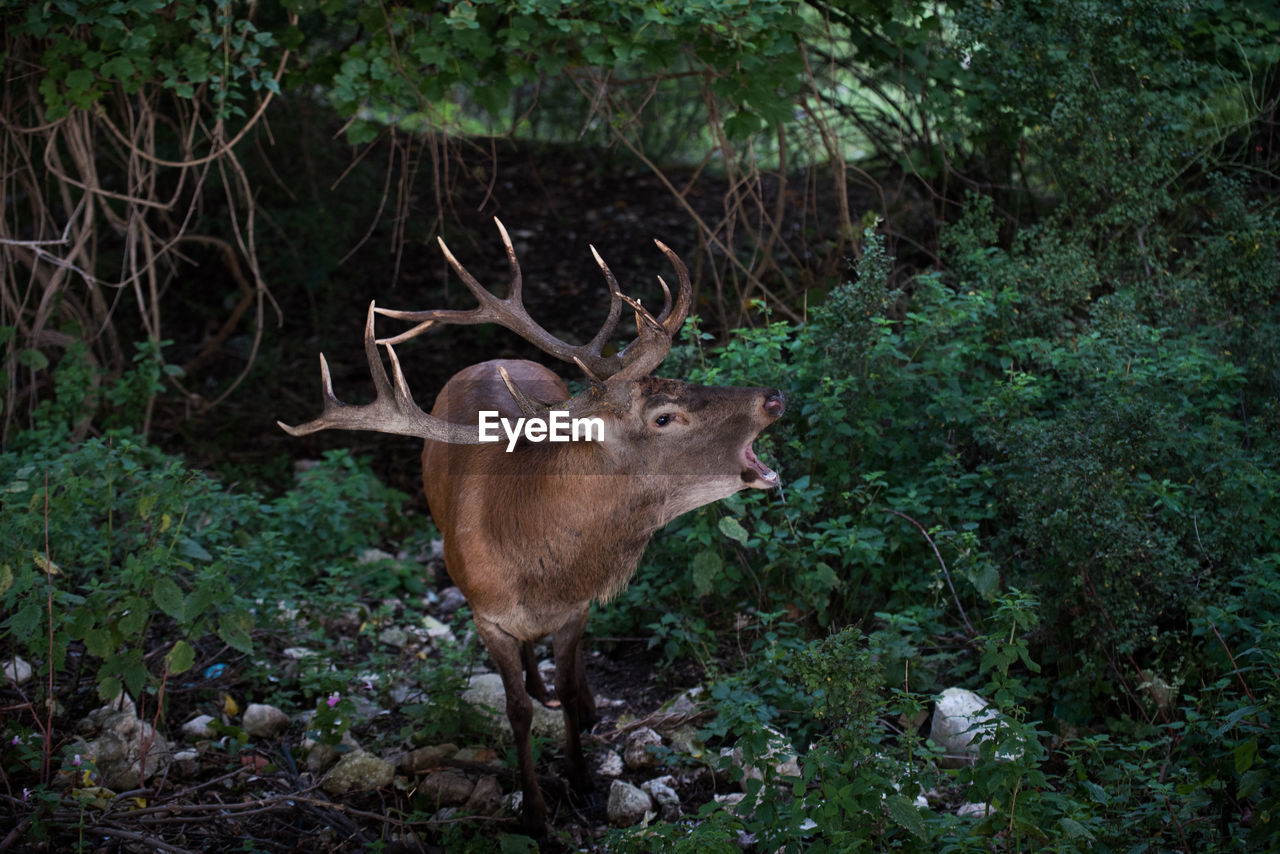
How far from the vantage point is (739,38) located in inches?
213

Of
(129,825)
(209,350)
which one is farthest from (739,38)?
(209,350)

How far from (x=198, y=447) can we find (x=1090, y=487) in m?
5.81

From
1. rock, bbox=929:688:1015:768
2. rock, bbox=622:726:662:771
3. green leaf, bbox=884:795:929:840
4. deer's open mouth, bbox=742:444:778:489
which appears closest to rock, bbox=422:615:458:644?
rock, bbox=622:726:662:771

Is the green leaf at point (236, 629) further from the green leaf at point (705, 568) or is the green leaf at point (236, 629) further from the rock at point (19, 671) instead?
the green leaf at point (705, 568)

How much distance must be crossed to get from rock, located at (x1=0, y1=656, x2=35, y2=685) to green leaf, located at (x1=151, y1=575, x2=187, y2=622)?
34.8 inches

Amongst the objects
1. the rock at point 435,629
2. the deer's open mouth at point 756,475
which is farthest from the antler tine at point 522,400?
the rock at point 435,629

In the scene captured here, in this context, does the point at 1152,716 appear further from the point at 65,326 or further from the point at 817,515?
the point at 65,326

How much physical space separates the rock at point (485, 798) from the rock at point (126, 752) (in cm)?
115

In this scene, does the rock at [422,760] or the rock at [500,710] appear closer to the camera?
the rock at [422,760]

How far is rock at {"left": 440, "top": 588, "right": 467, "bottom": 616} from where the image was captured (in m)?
5.95

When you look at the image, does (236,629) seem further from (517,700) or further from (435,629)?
A: (435,629)

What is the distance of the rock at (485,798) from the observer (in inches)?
160

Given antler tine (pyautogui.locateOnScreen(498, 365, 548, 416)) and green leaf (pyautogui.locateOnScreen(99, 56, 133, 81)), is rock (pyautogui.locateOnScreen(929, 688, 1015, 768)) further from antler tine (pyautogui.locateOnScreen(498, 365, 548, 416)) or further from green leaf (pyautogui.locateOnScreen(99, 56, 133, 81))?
green leaf (pyautogui.locateOnScreen(99, 56, 133, 81))

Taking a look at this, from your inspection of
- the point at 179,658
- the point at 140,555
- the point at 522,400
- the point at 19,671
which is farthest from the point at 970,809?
the point at 19,671
